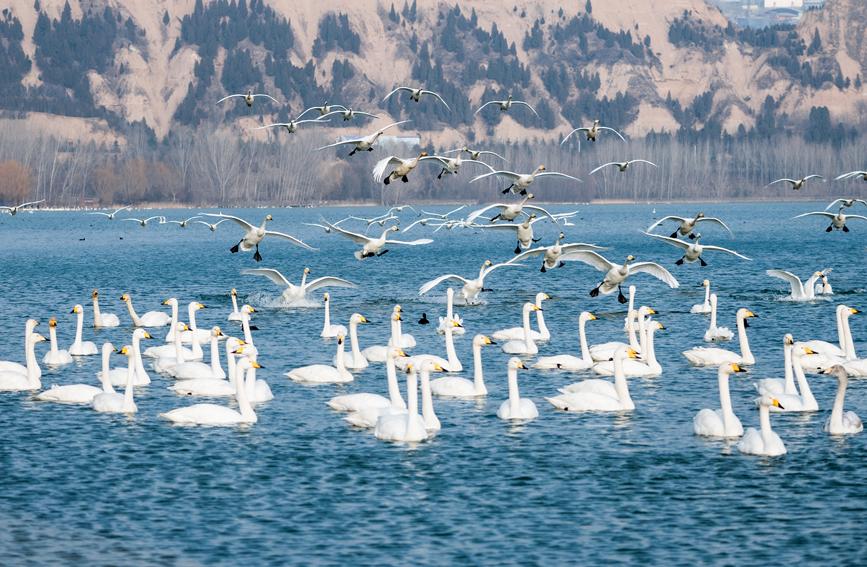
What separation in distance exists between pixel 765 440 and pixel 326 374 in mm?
11464

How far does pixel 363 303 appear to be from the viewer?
58.1 metres

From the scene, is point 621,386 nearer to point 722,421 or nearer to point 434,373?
point 722,421

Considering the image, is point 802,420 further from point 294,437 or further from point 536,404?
point 294,437

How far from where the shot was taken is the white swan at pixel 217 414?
92.5ft

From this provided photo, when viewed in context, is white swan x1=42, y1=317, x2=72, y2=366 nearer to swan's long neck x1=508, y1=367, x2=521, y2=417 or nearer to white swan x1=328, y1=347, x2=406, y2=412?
white swan x1=328, y1=347, x2=406, y2=412

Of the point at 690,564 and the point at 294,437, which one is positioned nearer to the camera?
the point at 690,564

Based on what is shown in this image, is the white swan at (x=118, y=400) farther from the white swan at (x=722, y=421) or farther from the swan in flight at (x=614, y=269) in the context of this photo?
the swan in flight at (x=614, y=269)

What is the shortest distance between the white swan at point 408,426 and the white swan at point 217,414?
298 cm

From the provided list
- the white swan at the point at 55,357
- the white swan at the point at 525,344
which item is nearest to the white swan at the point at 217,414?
the white swan at the point at 55,357

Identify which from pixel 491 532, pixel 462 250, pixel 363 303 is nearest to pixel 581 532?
pixel 491 532

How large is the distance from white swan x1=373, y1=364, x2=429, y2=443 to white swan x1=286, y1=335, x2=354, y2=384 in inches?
262

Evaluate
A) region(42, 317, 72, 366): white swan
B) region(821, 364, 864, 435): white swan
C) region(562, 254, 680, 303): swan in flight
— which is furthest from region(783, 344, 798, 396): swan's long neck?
region(42, 317, 72, 366): white swan

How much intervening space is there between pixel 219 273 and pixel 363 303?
27675 millimetres

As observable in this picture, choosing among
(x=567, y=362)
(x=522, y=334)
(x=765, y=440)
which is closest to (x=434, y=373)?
(x=567, y=362)
